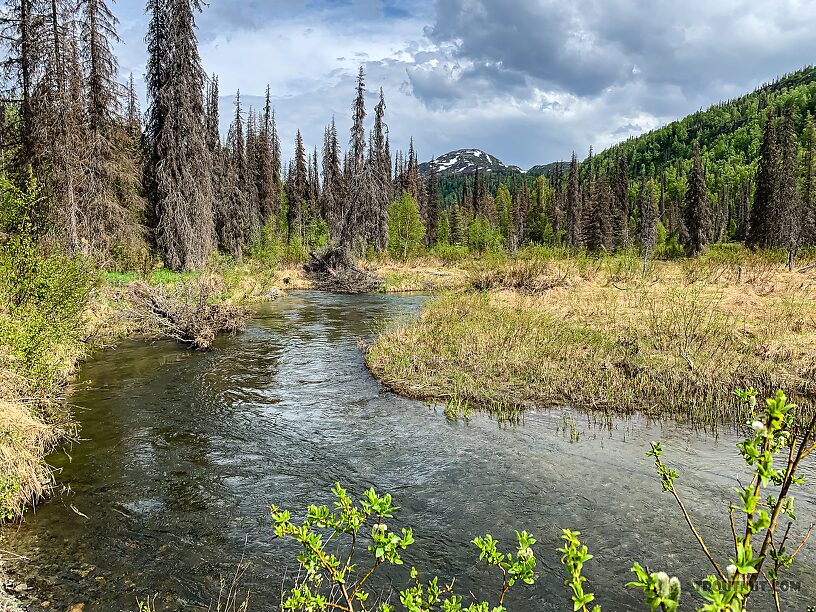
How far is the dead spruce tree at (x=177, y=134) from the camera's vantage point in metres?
25.4

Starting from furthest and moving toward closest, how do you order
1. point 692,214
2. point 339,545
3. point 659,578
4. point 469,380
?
point 692,214
point 469,380
point 339,545
point 659,578

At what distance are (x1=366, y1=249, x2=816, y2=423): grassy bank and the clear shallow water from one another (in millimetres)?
852

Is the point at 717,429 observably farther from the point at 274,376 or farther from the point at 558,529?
the point at 274,376

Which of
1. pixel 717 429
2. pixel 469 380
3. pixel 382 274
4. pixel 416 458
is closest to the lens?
pixel 416 458

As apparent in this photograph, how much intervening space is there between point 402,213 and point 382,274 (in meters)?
21.5

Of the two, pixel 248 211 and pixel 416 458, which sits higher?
pixel 248 211

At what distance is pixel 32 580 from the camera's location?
4555 mm

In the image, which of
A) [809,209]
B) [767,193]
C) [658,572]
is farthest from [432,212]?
[658,572]

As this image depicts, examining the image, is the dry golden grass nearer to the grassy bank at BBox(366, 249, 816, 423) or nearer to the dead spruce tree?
the grassy bank at BBox(366, 249, 816, 423)

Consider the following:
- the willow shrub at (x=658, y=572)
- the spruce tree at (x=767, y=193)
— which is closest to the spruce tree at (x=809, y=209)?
the spruce tree at (x=767, y=193)

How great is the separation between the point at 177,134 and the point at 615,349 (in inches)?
983

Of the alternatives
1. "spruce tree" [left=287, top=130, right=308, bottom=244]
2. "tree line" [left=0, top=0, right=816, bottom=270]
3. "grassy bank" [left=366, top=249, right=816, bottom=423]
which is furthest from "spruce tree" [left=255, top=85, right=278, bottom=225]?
"grassy bank" [left=366, top=249, right=816, bottom=423]

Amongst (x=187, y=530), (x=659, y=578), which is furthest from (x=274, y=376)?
(x=659, y=578)

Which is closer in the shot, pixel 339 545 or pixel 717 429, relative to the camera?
pixel 339 545
